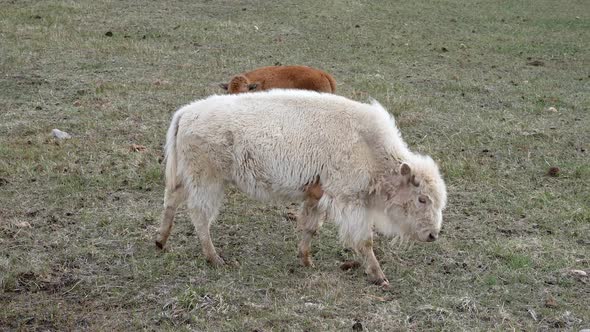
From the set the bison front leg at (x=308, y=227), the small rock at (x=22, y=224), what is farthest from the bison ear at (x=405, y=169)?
the small rock at (x=22, y=224)

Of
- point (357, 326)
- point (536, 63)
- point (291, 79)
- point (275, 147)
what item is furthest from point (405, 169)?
point (536, 63)

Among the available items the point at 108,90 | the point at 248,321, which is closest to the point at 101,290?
the point at 248,321

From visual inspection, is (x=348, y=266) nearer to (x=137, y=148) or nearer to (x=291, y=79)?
(x=137, y=148)

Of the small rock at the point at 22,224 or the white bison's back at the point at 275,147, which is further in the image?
the small rock at the point at 22,224

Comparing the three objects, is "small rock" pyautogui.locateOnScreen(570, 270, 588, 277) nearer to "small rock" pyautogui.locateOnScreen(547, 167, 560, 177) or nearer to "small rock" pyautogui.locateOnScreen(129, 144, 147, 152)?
"small rock" pyautogui.locateOnScreen(547, 167, 560, 177)

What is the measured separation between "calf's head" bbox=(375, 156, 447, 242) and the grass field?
1.31 ft

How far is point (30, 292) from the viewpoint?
5496mm

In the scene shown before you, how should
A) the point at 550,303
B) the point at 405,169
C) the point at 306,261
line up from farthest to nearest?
the point at 306,261
the point at 405,169
the point at 550,303

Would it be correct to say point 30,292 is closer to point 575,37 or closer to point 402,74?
point 402,74

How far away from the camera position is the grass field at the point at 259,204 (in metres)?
5.37

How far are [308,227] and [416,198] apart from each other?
102cm

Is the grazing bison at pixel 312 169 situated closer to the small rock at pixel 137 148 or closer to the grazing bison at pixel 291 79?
the small rock at pixel 137 148

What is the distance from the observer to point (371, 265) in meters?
6.00

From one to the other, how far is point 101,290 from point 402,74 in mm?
10148
